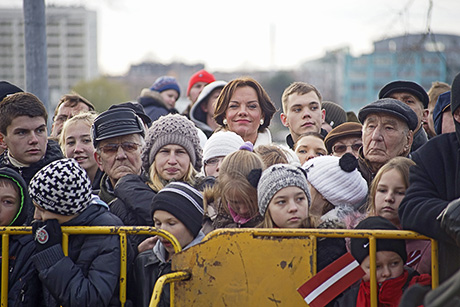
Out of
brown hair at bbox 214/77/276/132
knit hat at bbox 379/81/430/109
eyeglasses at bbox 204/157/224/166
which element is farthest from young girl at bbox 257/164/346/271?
knit hat at bbox 379/81/430/109

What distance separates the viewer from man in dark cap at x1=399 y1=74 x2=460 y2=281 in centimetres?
365

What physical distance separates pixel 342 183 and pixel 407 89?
71.4 inches

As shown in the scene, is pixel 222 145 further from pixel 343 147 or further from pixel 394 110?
pixel 394 110

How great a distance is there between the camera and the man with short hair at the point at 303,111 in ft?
21.2

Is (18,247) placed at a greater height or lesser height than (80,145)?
lesser

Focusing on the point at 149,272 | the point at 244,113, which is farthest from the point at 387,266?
the point at 244,113

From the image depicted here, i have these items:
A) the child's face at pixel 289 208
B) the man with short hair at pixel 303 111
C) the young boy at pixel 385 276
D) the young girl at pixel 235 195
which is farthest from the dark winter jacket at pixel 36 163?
the young boy at pixel 385 276

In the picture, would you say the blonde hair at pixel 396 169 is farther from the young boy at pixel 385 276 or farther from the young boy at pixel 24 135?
the young boy at pixel 24 135

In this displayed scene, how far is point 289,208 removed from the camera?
4.29 metres

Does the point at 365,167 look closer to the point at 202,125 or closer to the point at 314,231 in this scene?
the point at 314,231

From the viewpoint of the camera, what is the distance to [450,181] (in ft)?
12.5

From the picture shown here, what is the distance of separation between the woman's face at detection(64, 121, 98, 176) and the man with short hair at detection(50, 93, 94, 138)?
1265 mm

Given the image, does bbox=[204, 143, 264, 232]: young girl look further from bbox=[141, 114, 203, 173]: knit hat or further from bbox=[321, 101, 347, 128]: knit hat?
bbox=[321, 101, 347, 128]: knit hat

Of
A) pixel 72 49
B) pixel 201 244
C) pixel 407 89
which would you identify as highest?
pixel 72 49
